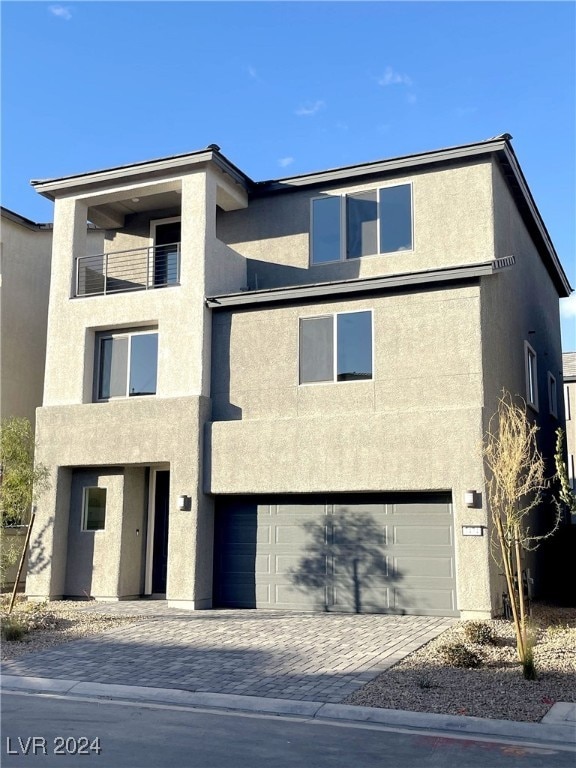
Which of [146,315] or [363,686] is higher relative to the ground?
[146,315]

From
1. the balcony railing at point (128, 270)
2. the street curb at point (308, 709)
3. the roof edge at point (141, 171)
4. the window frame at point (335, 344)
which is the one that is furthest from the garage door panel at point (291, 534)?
the roof edge at point (141, 171)

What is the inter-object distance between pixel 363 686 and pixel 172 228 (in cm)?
1351

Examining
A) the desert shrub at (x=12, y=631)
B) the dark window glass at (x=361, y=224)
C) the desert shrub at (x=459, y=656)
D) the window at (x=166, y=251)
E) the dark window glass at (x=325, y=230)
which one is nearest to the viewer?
the desert shrub at (x=459, y=656)

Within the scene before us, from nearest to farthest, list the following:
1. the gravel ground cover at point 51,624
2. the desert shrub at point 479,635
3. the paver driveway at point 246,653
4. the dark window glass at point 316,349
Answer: the paver driveway at point 246,653 → the desert shrub at point 479,635 → the gravel ground cover at point 51,624 → the dark window glass at point 316,349

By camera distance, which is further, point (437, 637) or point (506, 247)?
point (506, 247)

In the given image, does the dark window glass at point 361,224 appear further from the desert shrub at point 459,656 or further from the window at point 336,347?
the desert shrub at point 459,656

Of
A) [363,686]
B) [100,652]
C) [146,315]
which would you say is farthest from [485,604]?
[146,315]

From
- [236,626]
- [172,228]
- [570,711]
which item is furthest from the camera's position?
[172,228]

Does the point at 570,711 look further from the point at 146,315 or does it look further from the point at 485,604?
the point at 146,315

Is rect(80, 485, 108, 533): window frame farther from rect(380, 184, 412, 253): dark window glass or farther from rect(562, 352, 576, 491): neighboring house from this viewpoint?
rect(562, 352, 576, 491): neighboring house

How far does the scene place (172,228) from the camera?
19.9m

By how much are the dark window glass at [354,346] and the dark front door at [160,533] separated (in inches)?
192

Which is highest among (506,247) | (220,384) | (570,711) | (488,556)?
(506,247)

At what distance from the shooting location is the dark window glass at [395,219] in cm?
1736
